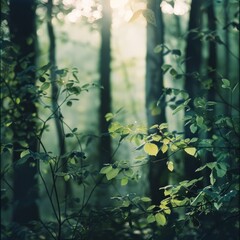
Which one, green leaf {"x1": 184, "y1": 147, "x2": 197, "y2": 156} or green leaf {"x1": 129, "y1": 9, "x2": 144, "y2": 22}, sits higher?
green leaf {"x1": 129, "y1": 9, "x2": 144, "y2": 22}

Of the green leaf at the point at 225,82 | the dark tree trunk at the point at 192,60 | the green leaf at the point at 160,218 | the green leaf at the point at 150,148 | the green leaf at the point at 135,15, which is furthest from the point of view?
the dark tree trunk at the point at 192,60

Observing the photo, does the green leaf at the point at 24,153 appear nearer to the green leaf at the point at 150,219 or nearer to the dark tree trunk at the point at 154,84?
the green leaf at the point at 150,219

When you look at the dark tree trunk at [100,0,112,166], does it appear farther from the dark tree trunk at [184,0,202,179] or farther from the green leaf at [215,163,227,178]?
the green leaf at [215,163,227,178]

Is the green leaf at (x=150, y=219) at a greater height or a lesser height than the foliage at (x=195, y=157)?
lesser

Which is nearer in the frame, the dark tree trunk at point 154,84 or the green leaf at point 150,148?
the green leaf at point 150,148

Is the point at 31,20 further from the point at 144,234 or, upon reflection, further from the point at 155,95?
the point at 144,234

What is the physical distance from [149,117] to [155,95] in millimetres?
395

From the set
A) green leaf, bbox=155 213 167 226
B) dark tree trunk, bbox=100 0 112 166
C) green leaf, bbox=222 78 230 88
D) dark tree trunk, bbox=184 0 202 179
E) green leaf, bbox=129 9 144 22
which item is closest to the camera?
green leaf, bbox=129 9 144 22

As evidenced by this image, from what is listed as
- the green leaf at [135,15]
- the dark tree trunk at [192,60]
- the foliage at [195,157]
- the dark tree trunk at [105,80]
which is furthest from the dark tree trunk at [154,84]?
the dark tree trunk at [105,80]

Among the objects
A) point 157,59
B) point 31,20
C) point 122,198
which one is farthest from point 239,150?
point 31,20

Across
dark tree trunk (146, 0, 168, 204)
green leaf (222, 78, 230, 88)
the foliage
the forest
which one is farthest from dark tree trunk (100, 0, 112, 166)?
green leaf (222, 78, 230, 88)

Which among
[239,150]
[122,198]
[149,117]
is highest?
[149,117]

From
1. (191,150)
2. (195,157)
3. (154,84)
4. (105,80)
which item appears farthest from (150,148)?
(105,80)

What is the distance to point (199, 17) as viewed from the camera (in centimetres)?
739
